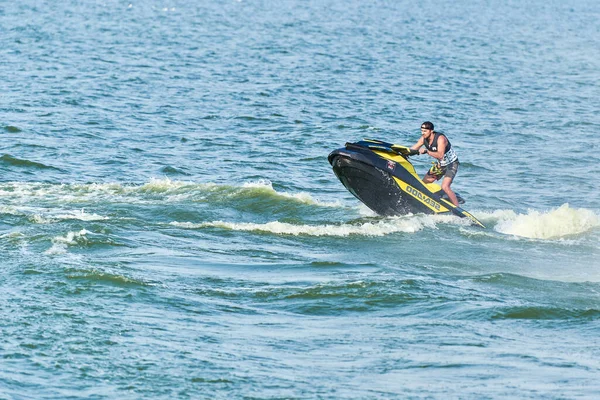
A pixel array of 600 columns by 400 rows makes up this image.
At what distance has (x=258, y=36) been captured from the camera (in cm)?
4969

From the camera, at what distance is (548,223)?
17.8 metres

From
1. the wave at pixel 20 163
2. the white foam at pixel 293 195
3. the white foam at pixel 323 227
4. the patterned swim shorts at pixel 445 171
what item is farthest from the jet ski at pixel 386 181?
the wave at pixel 20 163

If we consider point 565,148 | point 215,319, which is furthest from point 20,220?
point 565,148

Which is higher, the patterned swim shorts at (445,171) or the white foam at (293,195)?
the patterned swim shorts at (445,171)

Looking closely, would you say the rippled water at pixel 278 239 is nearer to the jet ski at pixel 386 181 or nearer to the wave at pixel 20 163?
the wave at pixel 20 163

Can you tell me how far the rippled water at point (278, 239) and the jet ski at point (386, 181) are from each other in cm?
33

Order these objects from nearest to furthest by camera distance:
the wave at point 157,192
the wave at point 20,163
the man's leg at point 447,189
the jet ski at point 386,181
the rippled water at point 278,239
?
1. the rippled water at point 278,239
2. the jet ski at point 386,181
3. the man's leg at point 447,189
4. the wave at point 157,192
5. the wave at point 20,163

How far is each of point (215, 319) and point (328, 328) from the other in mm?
1184

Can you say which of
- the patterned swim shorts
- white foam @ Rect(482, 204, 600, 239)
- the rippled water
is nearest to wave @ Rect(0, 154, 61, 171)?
the rippled water

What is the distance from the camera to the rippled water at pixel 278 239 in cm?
1038

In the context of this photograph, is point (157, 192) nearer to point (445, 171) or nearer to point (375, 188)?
point (375, 188)

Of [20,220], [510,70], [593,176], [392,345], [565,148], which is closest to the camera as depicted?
[392,345]

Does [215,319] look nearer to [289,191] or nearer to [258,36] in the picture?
[289,191]

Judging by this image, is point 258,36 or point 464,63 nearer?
point 464,63
